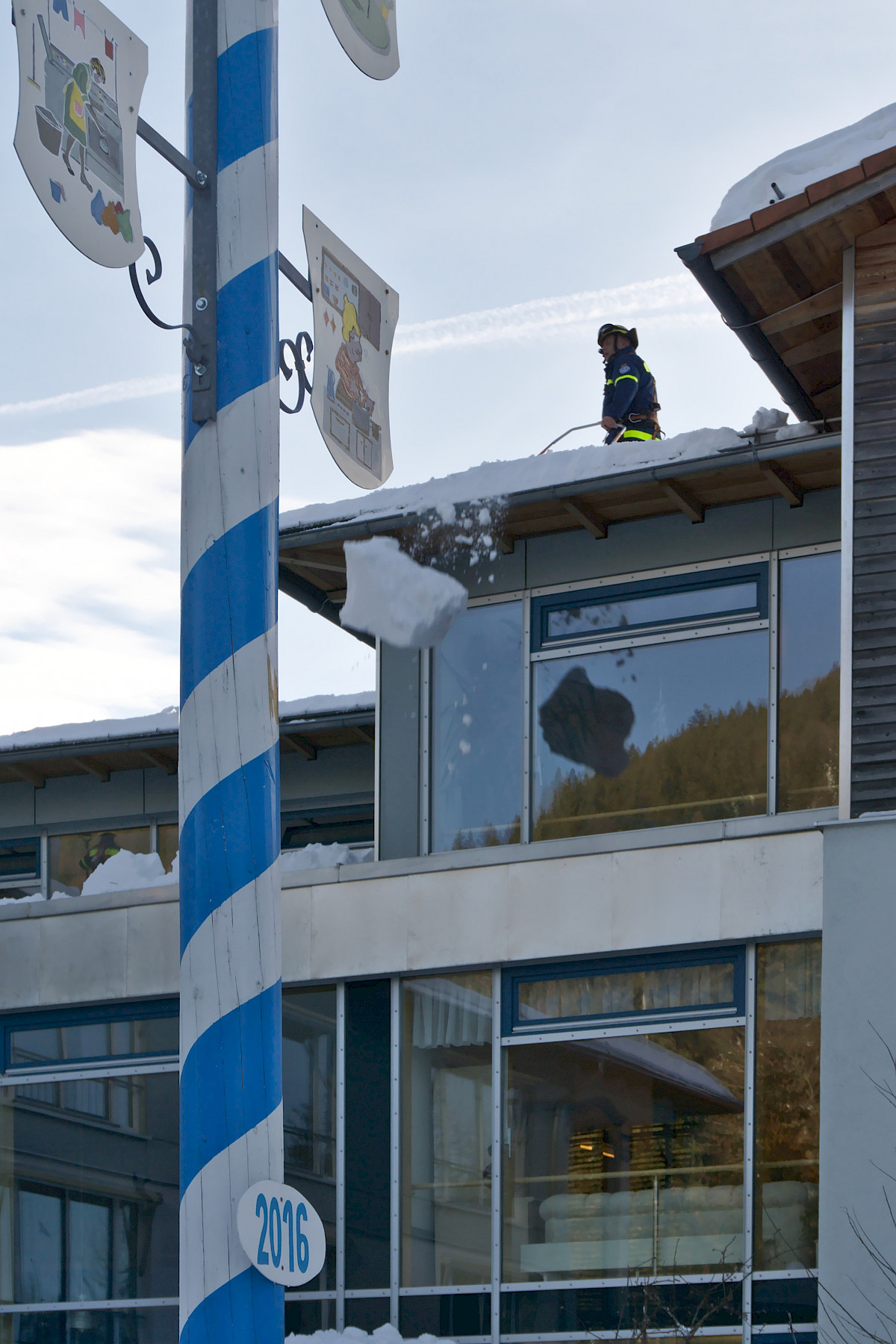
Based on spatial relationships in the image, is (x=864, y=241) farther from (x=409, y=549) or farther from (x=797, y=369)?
(x=409, y=549)

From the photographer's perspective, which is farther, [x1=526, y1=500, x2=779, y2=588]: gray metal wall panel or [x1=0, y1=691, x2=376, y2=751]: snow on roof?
[x1=0, y1=691, x2=376, y2=751]: snow on roof

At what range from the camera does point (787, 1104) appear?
37.4 ft

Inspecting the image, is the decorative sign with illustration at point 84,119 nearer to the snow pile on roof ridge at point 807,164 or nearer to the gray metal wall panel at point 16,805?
the snow pile on roof ridge at point 807,164

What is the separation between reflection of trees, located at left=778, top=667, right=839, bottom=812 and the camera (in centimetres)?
1180

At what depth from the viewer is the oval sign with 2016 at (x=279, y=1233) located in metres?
2.98

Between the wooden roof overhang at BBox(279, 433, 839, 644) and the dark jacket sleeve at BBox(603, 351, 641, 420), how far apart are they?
1323mm

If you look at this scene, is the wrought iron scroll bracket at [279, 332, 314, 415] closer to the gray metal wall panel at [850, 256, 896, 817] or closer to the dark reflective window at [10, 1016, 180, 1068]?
the gray metal wall panel at [850, 256, 896, 817]

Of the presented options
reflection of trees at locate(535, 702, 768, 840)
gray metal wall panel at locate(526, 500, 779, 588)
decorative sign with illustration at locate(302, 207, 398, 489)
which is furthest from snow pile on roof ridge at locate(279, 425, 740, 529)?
decorative sign with illustration at locate(302, 207, 398, 489)

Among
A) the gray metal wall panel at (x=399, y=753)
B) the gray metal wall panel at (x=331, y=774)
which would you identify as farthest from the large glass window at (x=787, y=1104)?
the gray metal wall panel at (x=331, y=774)

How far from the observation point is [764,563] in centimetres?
1232

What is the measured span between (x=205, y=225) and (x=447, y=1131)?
1004cm

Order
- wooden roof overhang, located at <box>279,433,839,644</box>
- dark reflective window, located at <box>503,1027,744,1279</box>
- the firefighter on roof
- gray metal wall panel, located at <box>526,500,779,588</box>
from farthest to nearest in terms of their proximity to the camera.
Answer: the firefighter on roof
gray metal wall panel, located at <box>526,500,779,588</box>
wooden roof overhang, located at <box>279,433,839,644</box>
dark reflective window, located at <box>503,1027,744,1279</box>

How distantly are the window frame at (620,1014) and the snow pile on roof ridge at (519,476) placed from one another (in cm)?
341

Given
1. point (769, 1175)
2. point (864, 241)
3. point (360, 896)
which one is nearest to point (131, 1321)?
point (360, 896)
